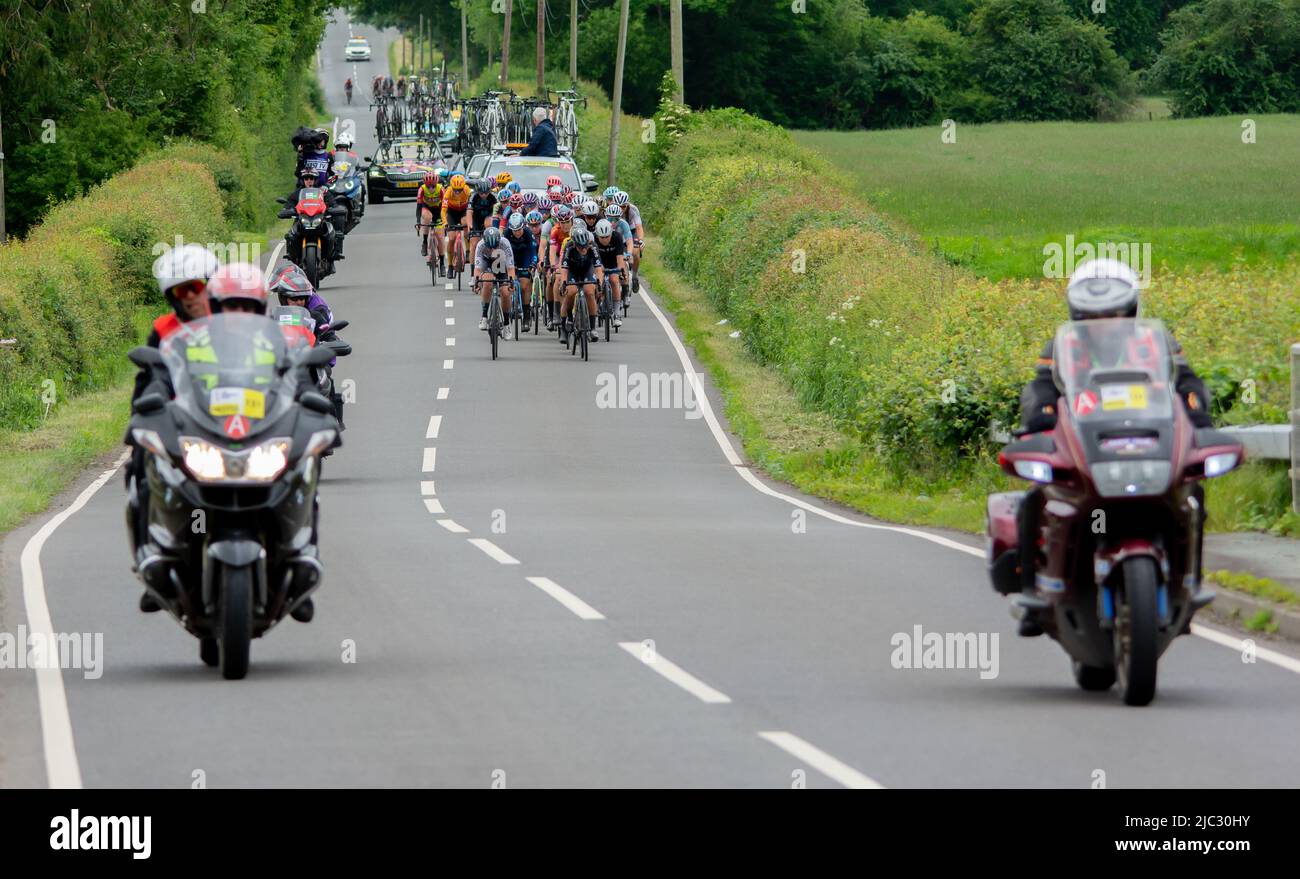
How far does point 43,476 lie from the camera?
2370cm

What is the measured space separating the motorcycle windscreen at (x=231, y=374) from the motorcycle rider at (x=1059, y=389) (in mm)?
3357

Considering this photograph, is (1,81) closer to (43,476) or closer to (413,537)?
(43,476)

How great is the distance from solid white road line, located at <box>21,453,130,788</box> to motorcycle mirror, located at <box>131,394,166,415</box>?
1.34 m

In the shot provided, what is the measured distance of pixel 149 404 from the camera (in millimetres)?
10320

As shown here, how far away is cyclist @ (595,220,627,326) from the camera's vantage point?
35.9m

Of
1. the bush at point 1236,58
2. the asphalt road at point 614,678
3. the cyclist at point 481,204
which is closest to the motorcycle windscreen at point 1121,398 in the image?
the asphalt road at point 614,678

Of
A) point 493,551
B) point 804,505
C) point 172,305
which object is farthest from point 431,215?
point 172,305

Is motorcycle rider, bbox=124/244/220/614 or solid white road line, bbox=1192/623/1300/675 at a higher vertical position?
motorcycle rider, bbox=124/244/220/614

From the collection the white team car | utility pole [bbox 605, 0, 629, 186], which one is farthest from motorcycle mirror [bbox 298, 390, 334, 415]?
the white team car

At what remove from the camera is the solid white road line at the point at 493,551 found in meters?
16.1

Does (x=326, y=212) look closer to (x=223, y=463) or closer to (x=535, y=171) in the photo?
(x=535, y=171)

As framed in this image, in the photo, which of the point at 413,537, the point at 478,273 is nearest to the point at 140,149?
the point at 478,273

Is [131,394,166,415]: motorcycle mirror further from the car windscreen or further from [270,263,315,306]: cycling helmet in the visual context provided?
the car windscreen
